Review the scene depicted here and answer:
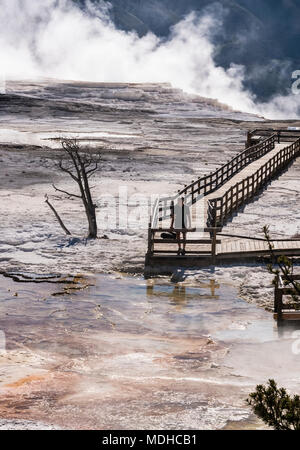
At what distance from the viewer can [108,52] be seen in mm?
149500

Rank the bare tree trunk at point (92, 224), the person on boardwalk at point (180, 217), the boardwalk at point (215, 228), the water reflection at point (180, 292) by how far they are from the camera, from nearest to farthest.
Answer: the water reflection at point (180, 292) → the boardwalk at point (215, 228) → the person on boardwalk at point (180, 217) → the bare tree trunk at point (92, 224)

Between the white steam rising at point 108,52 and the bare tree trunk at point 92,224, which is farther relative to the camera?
the white steam rising at point 108,52

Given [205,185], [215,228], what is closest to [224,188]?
[205,185]

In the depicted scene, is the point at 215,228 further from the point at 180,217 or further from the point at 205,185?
the point at 205,185

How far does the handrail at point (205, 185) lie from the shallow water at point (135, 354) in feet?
17.4

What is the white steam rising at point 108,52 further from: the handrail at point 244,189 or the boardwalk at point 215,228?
the boardwalk at point 215,228

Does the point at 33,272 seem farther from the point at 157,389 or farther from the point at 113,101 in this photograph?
the point at 113,101

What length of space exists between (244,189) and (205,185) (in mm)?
1601

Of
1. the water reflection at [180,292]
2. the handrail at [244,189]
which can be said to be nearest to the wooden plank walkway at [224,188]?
the handrail at [244,189]

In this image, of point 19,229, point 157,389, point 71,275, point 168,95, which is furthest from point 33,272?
point 168,95

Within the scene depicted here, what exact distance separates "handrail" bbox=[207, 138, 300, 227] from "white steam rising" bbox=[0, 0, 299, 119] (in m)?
90.4

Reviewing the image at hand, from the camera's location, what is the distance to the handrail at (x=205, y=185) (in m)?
26.9

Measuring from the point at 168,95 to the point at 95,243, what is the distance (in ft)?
182

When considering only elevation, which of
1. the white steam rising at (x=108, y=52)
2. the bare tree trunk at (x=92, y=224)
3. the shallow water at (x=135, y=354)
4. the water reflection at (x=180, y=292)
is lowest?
the shallow water at (x=135, y=354)
